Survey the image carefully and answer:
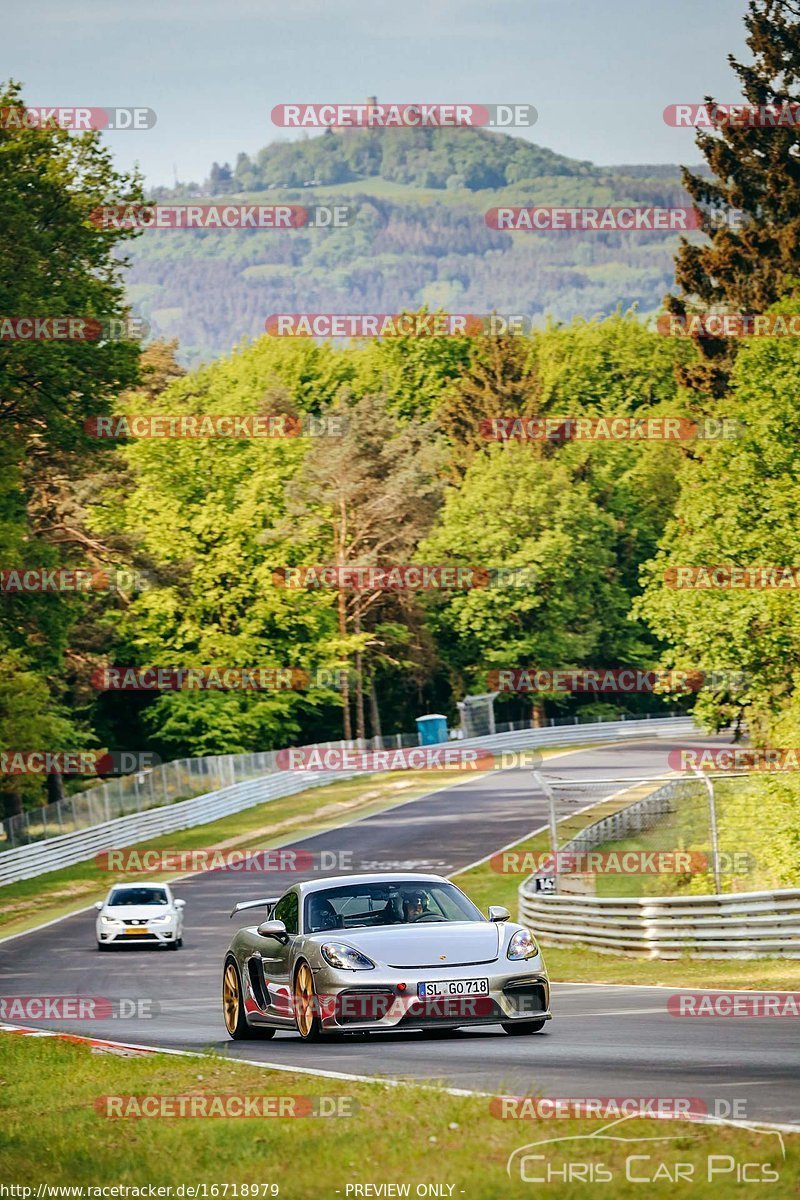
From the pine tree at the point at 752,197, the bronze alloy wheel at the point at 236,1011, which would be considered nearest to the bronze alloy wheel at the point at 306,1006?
the bronze alloy wheel at the point at 236,1011

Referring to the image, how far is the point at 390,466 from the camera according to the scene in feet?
290

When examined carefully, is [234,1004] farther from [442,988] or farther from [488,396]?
[488,396]

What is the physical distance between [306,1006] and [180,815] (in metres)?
46.7

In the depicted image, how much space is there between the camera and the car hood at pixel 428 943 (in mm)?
13172

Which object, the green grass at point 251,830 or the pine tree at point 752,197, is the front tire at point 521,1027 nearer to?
the green grass at point 251,830

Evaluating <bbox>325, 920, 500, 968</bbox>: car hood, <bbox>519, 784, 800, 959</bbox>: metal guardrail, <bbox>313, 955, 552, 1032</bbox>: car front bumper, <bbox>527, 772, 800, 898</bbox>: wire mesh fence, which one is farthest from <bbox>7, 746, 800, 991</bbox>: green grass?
<bbox>325, 920, 500, 968</bbox>: car hood

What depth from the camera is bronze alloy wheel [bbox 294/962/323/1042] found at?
44.7 feet

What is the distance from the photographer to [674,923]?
24.9 meters

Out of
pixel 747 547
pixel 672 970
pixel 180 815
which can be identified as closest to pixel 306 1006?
pixel 672 970

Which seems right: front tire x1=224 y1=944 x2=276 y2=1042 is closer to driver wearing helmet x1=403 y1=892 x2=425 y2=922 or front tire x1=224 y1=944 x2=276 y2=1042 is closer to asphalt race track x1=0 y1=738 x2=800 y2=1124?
asphalt race track x1=0 y1=738 x2=800 y2=1124

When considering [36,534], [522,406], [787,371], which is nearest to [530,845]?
[787,371]

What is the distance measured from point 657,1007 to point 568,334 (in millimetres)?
99959

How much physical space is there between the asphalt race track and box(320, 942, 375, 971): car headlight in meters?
0.60

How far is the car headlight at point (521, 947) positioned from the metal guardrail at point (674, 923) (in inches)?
347
